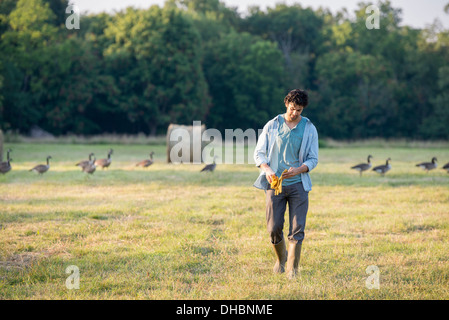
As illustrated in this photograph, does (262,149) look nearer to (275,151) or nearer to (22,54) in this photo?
(275,151)

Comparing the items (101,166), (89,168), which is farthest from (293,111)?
(101,166)

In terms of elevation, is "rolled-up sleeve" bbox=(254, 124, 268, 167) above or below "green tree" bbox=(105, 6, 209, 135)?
below

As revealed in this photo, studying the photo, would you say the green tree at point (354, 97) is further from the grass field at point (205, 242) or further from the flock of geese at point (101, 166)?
the grass field at point (205, 242)

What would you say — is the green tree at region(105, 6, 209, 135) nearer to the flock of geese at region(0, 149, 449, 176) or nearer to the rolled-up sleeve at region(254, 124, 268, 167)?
the flock of geese at region(0, 149, 449, 176)

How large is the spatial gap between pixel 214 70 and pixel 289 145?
54935mm

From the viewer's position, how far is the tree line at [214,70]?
1924 inches

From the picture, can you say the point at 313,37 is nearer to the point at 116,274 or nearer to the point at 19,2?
the point at 19,2

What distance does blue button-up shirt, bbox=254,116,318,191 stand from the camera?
6.63 metres

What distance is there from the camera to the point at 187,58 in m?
53.0

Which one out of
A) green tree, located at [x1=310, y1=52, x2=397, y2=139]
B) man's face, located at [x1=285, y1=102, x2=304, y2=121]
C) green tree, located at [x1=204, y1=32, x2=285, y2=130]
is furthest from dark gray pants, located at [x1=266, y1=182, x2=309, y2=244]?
green tree, located at [x1=310, y1=52, x2=397, y2=139]

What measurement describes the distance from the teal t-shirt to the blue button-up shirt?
5cm

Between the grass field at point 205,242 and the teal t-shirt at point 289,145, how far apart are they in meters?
1.49

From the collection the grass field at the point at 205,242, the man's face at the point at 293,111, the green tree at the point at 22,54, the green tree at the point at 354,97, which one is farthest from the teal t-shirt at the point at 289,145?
the green tree at the point at 354,97

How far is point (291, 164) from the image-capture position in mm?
6707
